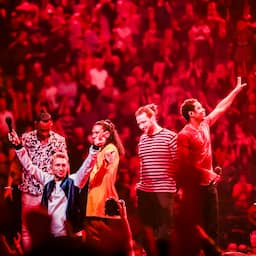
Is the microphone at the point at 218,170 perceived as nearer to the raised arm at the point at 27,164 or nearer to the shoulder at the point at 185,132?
the shoulder at the point at 185,132

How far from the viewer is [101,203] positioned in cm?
525

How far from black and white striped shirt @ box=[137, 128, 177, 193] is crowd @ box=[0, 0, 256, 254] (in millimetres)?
96

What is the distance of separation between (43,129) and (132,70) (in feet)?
2.97

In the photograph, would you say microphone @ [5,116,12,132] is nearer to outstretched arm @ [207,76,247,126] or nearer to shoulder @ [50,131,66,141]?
shoulder @ [50,131,66,141]

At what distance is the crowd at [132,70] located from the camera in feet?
17.6

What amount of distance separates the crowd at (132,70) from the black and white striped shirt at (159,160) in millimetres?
96

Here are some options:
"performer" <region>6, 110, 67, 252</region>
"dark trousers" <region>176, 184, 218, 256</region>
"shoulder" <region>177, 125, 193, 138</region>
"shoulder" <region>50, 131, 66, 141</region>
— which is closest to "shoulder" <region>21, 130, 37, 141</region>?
"performer" <region>6, 110, 67, 252</region>

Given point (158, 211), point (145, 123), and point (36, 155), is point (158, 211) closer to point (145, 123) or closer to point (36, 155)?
point (145, 123)

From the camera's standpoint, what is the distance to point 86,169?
17.2 ft

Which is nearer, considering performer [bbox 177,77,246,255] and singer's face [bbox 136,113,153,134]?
performer [bbox 177,77,246,255]

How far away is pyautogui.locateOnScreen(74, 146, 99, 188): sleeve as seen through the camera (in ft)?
17.1

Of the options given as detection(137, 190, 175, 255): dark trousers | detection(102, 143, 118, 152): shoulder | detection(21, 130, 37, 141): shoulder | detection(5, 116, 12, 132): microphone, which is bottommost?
detection(137, 190, 175, 255): dark trousers

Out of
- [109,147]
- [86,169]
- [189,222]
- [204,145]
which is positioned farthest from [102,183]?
[189,222]

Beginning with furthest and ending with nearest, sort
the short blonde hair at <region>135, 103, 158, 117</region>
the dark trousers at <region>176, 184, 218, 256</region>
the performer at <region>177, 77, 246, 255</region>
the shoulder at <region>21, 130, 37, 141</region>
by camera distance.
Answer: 1. the short blonde hair at <region>135, 103, 158, 117</region>
2. the shoulder at <region>21, 130, 37, 141</region>
3. the performer at <region>177, 77, 246, 255</region>
4. the dark trousers at <region>176, 184, 218, 256</region>
